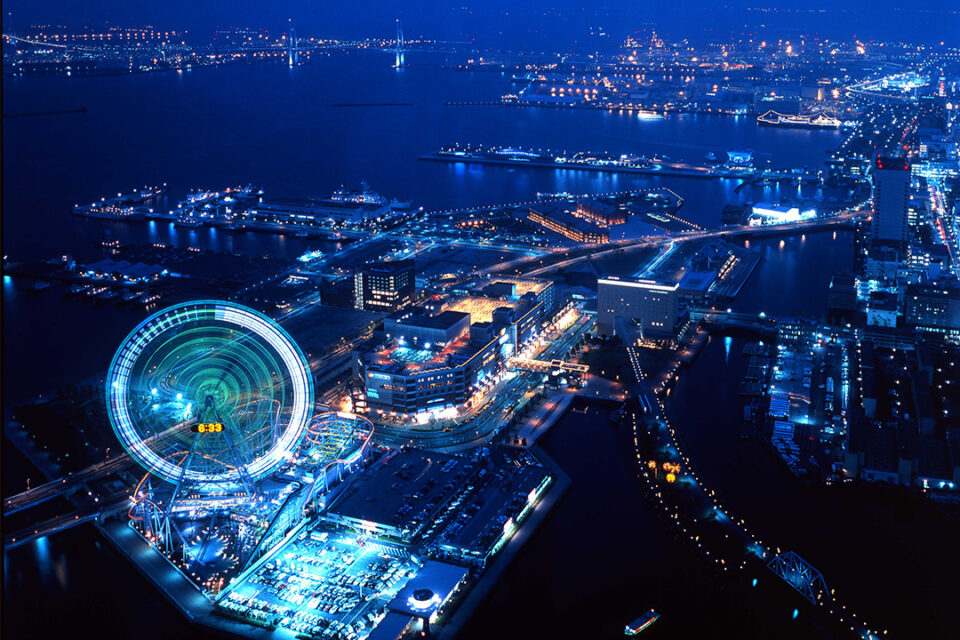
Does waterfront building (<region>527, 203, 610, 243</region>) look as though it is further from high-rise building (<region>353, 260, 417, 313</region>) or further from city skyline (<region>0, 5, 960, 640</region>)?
high-rise building (<region>353, 260, 417, 313</region>)

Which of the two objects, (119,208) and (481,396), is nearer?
(481,396)

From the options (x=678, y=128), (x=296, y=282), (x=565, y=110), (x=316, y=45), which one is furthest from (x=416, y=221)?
(x=316, y=45)

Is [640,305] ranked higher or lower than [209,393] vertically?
higher

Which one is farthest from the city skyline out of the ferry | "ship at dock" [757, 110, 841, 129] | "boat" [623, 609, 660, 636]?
the ferry

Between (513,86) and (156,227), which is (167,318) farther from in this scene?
(513,86)

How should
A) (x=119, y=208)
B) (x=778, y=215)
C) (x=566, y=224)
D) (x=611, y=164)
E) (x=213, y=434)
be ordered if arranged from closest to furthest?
1. (x=213, y=434)
2. (x=566, y=224)
3. (x=778, y=215)
4. (x=119, y=208)
5. (x=611, y=164)

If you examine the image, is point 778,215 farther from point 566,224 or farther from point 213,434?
point 213,434

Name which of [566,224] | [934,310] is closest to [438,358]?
[934,310]
